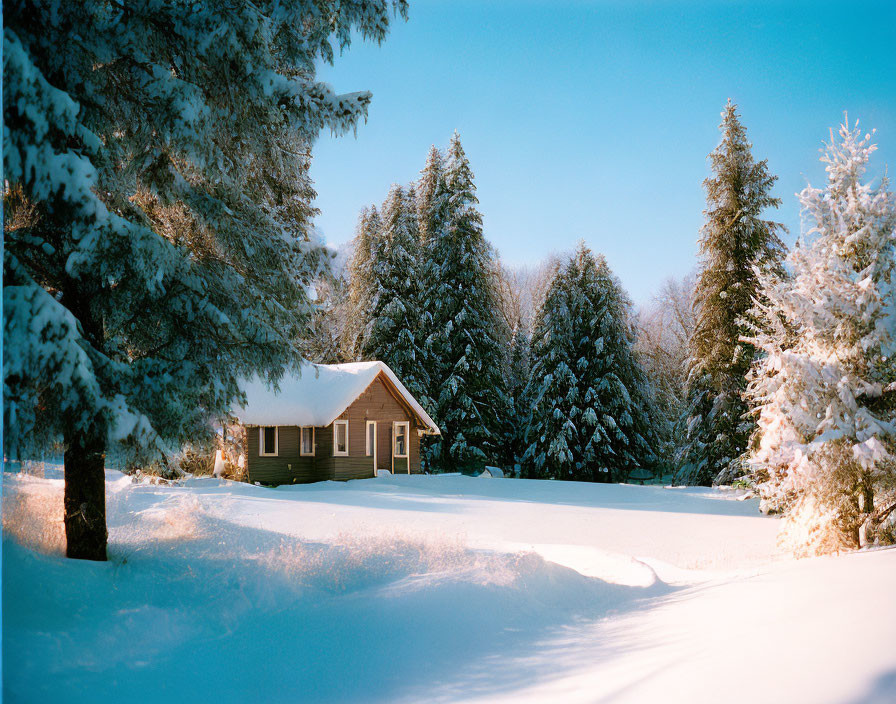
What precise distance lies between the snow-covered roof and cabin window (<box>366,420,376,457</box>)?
165 cm

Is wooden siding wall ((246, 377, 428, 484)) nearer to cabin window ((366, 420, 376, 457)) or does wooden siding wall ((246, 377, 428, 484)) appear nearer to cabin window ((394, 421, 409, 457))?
cabin window ((366, 420, 376, 457))

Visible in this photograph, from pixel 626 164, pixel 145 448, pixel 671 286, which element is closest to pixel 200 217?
pixel 145 448

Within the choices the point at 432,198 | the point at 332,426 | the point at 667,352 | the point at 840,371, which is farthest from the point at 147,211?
the point at 667,352

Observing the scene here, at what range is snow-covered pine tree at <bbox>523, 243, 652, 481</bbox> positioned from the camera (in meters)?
28.5

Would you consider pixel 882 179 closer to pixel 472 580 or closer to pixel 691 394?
pixel 472 580

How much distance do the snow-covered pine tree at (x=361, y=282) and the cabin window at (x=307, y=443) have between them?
7005mm

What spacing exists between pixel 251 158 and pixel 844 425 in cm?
762

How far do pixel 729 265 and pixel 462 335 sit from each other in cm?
1231

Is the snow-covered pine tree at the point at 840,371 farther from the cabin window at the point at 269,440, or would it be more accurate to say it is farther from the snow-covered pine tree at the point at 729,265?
the cabin window at the point at 269,440

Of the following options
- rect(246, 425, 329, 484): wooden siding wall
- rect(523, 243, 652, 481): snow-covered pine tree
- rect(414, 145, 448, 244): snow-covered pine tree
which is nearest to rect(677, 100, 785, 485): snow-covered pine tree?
→ rect(523, 243, 652, 481): snow-covered pine tree

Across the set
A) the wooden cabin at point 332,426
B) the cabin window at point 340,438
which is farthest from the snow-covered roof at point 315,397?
the cabin window at point 340,438

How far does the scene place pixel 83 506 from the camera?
6.15 m

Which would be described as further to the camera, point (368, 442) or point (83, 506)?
point (368, 442)

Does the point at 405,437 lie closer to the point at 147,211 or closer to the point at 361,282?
the point at 361,282
